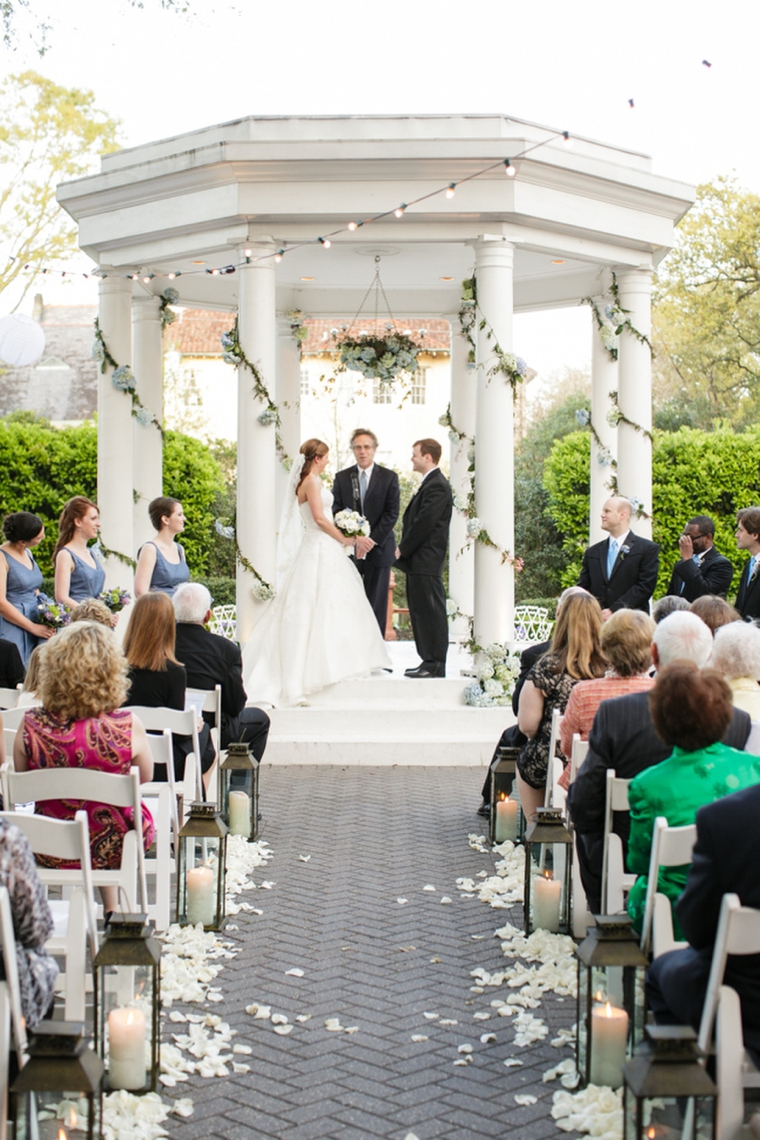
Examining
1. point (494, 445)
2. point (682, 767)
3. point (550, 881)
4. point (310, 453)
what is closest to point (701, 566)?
point (494, 445)

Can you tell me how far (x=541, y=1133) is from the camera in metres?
3.82

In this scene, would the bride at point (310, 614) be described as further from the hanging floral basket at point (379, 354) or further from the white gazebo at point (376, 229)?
the hanging floral basket at point (379, 354)

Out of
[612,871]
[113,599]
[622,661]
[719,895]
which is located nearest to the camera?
[719,895]

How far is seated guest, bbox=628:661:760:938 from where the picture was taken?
148 inches

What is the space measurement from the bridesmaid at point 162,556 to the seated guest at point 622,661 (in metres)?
4.78

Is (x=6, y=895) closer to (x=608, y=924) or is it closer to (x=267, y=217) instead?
(x=608, y=924)

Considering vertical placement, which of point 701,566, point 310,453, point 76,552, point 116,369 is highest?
point 116,369

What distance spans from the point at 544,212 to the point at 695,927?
859 centimetres

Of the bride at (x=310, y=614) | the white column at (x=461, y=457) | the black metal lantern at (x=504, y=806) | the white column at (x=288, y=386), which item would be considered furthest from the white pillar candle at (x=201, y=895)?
the white column at (x=288, y=386)

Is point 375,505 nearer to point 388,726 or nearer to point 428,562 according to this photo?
point 428,562

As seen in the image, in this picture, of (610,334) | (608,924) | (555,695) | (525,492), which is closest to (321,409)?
(525,492)

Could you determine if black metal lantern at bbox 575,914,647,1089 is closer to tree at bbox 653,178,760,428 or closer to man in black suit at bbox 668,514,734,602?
man in black suit at bbox 668,514,734,602

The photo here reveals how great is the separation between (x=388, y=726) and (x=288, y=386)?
5.75 m

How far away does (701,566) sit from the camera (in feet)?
36.4
